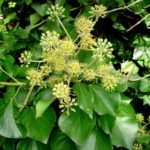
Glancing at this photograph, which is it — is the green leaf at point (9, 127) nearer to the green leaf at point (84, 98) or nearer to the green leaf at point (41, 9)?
the green leaf at point (84, 98)

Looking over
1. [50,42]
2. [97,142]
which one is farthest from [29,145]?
[50,42]

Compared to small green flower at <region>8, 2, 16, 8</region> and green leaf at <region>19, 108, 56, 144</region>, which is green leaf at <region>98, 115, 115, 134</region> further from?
small green flower at <region>8, 2, 16, 8</region>

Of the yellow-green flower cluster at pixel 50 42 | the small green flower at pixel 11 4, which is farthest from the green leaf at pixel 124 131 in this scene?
the small green flower at pixel 11 4

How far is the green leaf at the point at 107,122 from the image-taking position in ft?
3.94

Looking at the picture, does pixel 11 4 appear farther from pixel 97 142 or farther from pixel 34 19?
pixel 97 142

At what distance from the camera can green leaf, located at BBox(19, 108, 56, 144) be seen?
1.17 metres

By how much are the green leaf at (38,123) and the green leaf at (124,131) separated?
20 cm

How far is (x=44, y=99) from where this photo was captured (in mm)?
1137

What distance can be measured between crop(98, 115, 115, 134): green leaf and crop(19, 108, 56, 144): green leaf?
5.4 inches

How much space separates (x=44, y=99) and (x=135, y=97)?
54 cm

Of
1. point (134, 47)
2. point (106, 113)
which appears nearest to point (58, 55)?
point (106, 113)

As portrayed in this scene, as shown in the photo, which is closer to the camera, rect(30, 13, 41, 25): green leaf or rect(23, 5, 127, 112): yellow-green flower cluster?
rect(23, 5, 127, 112): yellow-green flower cluster

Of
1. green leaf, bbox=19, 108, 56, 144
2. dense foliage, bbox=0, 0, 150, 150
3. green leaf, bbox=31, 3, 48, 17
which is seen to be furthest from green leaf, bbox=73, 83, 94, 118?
green leaf, bbox=31, 3, 48, 17

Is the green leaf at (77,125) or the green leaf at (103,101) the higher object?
the green leaf at (103,101)
